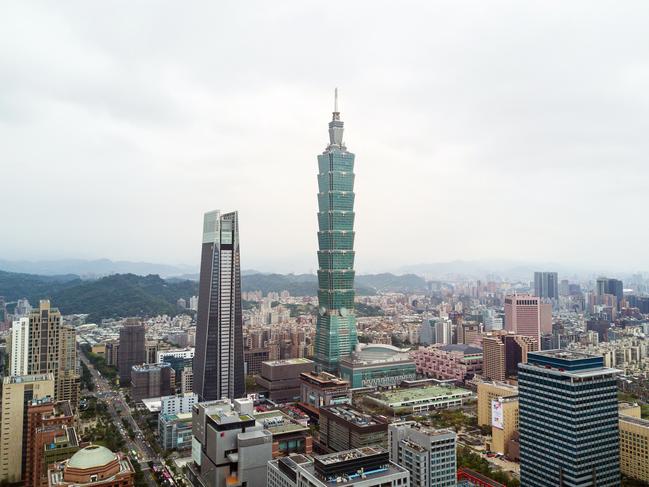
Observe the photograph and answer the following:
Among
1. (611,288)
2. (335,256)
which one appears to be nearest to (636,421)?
(335,256)

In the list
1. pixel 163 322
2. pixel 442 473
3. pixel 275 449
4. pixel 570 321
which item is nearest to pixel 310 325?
pixel 163 322

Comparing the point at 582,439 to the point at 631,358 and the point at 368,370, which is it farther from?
the point at 631,358

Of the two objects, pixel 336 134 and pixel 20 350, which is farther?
pixel 336 134

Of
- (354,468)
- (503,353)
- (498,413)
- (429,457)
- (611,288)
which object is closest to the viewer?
(354,468)

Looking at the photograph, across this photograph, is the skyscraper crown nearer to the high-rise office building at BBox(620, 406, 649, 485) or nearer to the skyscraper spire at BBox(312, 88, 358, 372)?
the skyscraper spire at BBox(312, 88, 358, 372)

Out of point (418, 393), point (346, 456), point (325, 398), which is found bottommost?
point (418, 393)

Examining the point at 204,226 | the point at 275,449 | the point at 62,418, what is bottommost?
the point at 275,449

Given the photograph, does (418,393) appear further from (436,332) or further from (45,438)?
(436,332)

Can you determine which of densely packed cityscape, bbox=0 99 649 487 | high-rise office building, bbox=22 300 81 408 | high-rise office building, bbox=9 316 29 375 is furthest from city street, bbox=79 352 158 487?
high-rise office building, bbox=9 316 29 375
